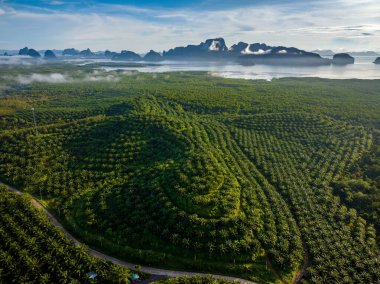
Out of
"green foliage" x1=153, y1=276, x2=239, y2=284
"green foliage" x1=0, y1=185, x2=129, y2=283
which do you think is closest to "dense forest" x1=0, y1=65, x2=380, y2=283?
"green foliage" x1=153, y1=276, x2=239, y2=284

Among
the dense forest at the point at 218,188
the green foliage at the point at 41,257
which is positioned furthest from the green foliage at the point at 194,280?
the green foliage at the point at 41,257

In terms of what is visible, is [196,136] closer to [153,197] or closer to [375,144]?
[153,197]

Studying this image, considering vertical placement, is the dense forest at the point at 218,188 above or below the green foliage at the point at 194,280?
above

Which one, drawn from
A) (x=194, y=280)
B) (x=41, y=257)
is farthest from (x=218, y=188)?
(x=41, y=257)

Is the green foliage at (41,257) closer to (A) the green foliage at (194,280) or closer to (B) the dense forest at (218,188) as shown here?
(B) the dense forest at (218,188)

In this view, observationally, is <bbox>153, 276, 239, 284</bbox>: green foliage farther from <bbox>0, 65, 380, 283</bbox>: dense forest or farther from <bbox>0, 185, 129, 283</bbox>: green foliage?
<bbox>0, 185, 129, 283</bbox>: green foliage

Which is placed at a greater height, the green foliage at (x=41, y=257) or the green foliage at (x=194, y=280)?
the green foliage at (x=41, y=257)

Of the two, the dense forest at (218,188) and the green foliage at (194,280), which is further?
the dense forest at (218,188)

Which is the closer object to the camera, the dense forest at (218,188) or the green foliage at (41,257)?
the green foliage at (41,257)
